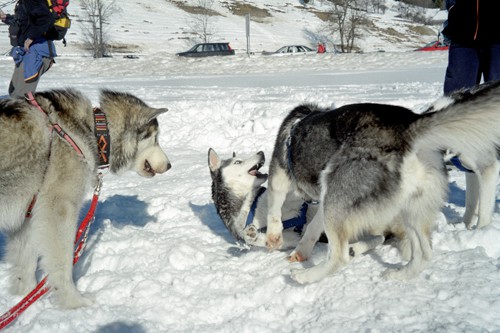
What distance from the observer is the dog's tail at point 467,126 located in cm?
225

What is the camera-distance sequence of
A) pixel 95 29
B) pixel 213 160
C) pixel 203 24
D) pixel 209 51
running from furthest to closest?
pixel 203 24
pixel 95 29
pixel 209 51
pixel 213 160

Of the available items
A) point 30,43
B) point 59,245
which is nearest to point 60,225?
point 59,245

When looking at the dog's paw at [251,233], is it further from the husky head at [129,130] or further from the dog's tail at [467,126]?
the dog's tail at [467,126]

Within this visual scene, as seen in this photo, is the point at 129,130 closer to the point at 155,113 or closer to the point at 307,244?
the point at 155,113

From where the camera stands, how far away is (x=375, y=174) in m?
2.50

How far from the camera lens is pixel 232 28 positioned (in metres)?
55.1

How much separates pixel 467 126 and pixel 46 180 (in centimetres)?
253

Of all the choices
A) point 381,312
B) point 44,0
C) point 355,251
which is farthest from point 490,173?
point 44,0

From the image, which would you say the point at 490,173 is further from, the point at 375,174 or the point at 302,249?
the point at 302,249

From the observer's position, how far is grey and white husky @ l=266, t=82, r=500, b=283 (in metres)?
2.30

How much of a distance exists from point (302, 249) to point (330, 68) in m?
14.7

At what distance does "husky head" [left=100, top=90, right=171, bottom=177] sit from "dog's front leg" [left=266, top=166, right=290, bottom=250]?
1.00 meters

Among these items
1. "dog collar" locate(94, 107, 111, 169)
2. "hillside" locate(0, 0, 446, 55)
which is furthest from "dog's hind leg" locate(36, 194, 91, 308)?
"hillside" locate(0, 0, 446, 55)

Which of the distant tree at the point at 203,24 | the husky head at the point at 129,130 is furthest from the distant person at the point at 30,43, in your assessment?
the distant tree at the point at 203,24
